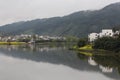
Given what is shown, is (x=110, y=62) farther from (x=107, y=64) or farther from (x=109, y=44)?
(x=109, y=44)

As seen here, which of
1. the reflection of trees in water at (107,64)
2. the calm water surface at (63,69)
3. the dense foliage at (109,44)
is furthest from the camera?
the dense foliage at (109,44)

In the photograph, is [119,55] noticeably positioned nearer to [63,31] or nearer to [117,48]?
[117,48]

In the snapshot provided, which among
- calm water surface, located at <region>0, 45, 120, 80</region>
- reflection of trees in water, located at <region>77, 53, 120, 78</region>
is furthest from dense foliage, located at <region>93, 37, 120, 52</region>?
reflection of trees in water, located at <region>77, 53, 120, 78</region>

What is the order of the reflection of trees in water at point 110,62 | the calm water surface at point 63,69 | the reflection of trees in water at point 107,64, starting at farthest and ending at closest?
1. the reflection of trees in water at point 110,62
2. the reflection of trees in water at point 107,64
3. the calm water surface at point 63,69

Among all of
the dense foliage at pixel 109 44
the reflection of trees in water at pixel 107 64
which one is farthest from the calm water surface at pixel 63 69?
the dense foliage at pixel 109 44

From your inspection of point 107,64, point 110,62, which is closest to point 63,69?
point 107,64

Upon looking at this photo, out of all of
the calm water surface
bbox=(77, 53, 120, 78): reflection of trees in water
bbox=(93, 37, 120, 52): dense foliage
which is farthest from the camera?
bbox=(93, 37, 120, 52): dense foliage

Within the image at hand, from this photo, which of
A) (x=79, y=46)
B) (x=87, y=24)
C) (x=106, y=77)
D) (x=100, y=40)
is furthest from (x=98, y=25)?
(x=106, y=77)

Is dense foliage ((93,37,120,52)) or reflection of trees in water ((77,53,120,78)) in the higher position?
dense foliage ((93,37,120,52))

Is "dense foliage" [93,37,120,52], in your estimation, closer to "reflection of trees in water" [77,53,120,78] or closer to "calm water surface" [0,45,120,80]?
"calm water surface" [0,45,120,80]

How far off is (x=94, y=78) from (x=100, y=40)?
1611 cm

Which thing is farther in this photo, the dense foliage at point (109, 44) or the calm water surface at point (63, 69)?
the dense foliage at point (109, 44)

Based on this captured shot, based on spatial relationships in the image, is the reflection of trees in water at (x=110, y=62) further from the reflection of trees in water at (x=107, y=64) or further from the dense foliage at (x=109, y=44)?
the dense foliage at (x=109, y=44)

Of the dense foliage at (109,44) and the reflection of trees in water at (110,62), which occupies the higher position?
the dense foliage at (109,44)
